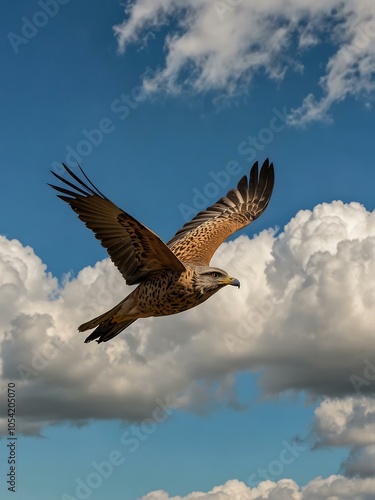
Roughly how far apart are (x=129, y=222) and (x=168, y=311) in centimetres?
145

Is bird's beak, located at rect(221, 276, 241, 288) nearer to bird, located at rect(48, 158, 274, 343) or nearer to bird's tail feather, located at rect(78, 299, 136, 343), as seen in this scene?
bird, located at rect(48, 158, 274, 343)

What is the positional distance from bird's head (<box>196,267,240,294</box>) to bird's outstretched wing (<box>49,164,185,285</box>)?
29cm

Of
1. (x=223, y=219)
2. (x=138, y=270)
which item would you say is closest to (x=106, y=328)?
(x=138, y=270)

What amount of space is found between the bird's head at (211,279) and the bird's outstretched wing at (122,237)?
0.29 metres

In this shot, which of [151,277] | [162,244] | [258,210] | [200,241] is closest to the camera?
[162,244]

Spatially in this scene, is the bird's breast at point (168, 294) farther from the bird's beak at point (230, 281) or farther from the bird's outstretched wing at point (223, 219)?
the bird's outstretched wing at point (223, 219)

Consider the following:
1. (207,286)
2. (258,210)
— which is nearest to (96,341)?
(207,286)

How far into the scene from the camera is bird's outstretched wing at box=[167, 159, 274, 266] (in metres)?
14.2

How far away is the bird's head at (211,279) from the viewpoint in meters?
11.4

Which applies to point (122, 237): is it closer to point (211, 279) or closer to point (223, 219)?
point (211, 279)

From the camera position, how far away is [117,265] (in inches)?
468

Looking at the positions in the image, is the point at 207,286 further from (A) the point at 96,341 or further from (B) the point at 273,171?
(B) the point at 273,171

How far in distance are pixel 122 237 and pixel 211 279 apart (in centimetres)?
144

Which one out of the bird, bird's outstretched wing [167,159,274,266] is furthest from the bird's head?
bird's outstretched wing [167,159,274,266]
